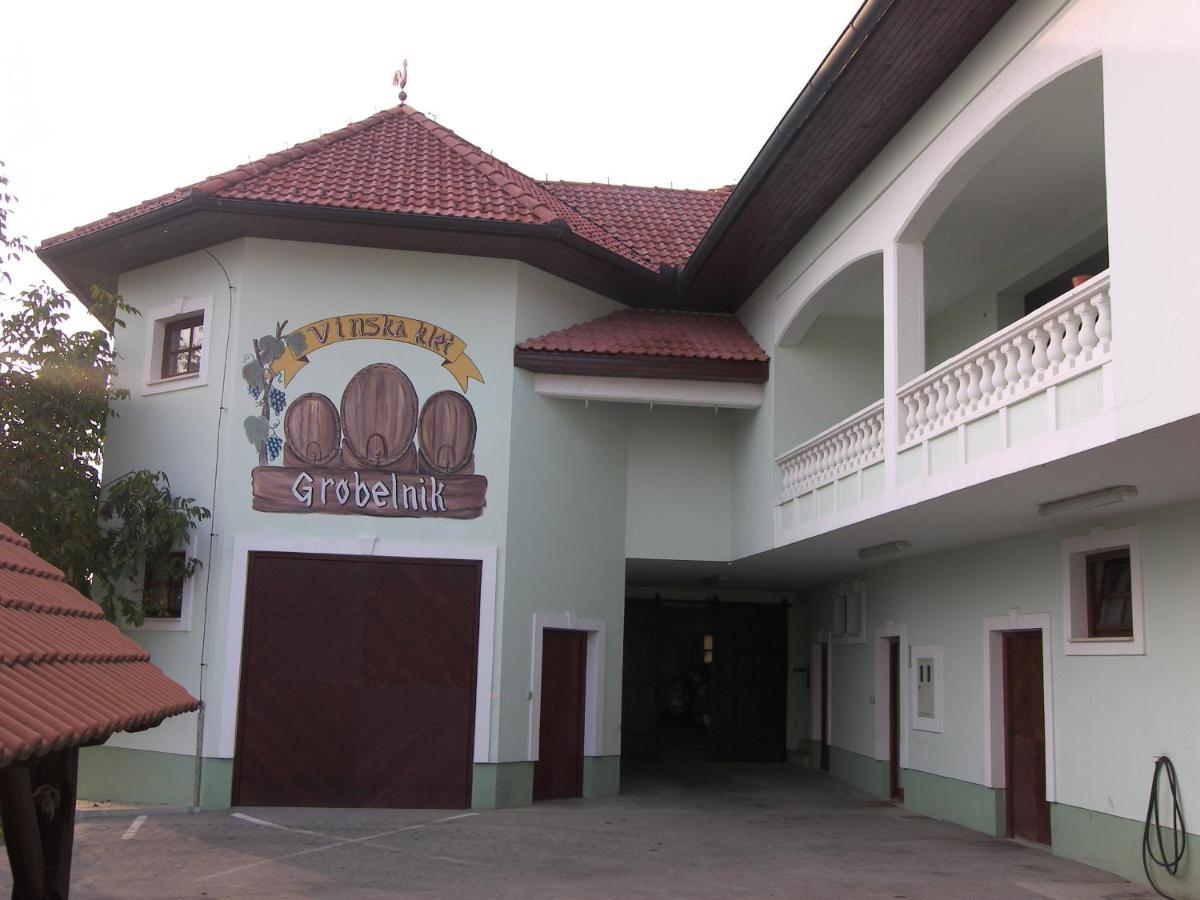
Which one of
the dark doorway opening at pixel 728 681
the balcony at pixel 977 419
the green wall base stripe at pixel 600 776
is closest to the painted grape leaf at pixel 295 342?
the balcony at pixel 977 419

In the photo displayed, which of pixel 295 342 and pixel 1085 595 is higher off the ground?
pixel 295 342

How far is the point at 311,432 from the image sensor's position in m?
14.3

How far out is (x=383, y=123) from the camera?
56.5 feet

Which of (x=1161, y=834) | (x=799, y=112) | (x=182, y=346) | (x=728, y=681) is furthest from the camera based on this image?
(x=728, y=681)

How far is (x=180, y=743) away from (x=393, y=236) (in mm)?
6347

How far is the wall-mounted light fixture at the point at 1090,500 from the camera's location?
9.52m

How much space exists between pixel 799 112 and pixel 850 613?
9.26 m

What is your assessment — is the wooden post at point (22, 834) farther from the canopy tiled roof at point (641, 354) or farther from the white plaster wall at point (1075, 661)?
the canopy tiled roof at point (641, 354)

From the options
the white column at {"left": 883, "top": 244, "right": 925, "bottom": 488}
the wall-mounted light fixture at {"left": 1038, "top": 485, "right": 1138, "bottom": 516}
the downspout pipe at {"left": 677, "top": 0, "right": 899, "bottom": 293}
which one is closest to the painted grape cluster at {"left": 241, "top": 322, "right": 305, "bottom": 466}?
the downspout pipe at {"left": 677, "top": 0, "right": 899, "bottom": 293}

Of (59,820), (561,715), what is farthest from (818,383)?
(59,820)

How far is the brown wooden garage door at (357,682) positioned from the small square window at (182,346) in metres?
2.83

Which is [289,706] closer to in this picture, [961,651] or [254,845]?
[254,845]

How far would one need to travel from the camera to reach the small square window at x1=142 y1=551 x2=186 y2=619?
1433 centimetres

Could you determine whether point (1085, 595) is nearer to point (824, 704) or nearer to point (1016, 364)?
point (1016, 364)
